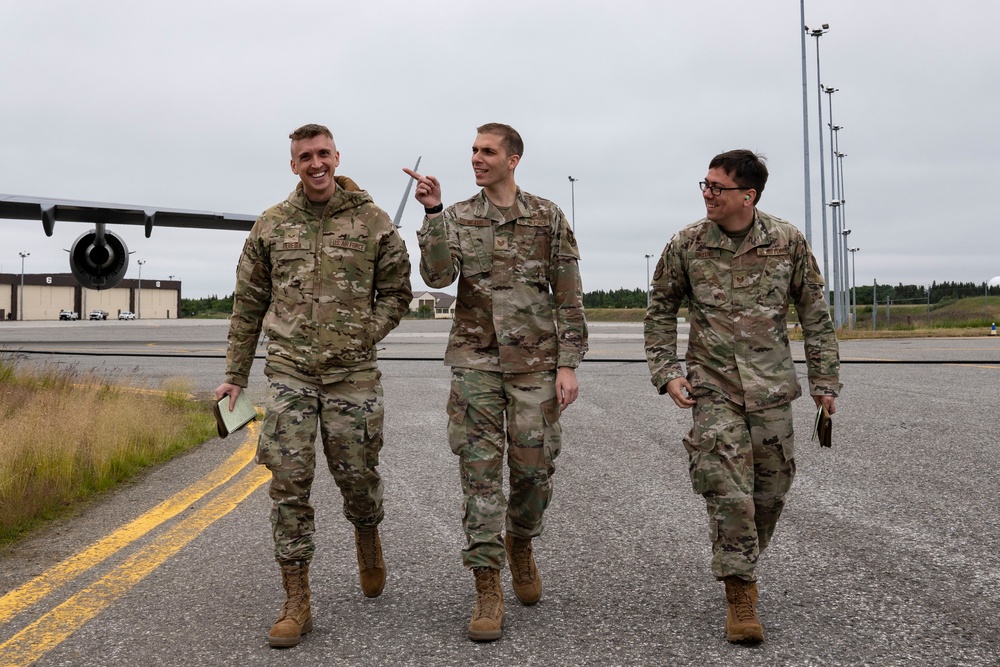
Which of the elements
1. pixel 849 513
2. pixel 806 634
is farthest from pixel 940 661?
pixel 849 513

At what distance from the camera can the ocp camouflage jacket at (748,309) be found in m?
3.55

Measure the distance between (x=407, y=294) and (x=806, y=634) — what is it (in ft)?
7.04

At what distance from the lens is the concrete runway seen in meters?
3.10

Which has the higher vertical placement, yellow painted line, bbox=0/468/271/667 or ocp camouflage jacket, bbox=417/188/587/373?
ocp camouflage jacket, bbox=417/188/587/373

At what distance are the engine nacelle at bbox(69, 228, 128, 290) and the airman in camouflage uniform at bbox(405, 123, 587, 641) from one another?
61.6 feet

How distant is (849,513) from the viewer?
5055 mm

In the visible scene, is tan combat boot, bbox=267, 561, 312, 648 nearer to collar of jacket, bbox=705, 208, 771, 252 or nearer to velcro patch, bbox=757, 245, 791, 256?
collar of jacket, bbox=705, 208, 771, 252

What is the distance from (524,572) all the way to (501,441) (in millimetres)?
569

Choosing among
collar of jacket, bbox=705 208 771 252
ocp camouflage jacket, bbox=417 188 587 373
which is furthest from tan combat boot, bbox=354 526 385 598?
collar of jacket, bbox=705 208 771 252

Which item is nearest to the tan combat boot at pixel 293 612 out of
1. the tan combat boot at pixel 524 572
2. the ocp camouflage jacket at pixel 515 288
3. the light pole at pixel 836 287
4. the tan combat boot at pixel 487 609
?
the tan combat boot at pixel 487 609

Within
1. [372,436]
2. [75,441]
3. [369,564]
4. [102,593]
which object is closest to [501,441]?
[372,436]

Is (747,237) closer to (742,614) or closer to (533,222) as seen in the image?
(533,222)

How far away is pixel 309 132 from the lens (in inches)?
146

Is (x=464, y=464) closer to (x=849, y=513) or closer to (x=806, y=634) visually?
(x=806, y=634)
